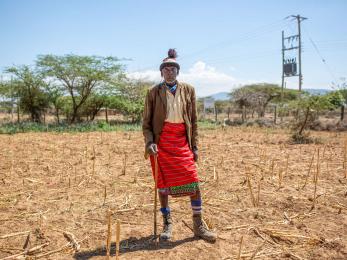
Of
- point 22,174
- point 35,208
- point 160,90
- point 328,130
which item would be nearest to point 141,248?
point 160,90

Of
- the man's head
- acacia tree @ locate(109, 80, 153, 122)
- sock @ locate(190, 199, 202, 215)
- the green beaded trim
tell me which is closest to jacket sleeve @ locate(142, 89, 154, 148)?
the man's head

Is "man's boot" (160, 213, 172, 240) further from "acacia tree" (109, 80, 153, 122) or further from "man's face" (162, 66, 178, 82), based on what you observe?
"acacia tree" (109, 80, 153, 122)

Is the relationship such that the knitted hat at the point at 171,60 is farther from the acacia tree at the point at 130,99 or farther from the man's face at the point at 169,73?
the acacia tree at the point at 130,99

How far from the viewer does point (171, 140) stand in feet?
10.7

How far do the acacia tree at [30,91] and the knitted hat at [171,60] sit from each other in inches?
614

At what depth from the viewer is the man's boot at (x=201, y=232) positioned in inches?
125

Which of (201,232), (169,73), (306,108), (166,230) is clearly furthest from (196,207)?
(306,108)

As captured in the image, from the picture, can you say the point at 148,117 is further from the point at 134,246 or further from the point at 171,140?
the point at 134,246

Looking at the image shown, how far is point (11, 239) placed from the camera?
128 inches

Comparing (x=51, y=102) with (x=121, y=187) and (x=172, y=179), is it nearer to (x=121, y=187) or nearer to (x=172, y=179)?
(x=121, y=187)

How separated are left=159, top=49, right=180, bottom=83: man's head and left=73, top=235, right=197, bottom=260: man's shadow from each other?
147cm

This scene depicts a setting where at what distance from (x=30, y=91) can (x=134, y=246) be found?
17381 mm

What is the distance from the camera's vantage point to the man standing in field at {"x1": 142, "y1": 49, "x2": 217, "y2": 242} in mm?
3225

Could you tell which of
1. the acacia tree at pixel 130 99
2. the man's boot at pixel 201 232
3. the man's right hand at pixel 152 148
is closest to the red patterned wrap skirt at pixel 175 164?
the man's right hand at pixel 152 148
